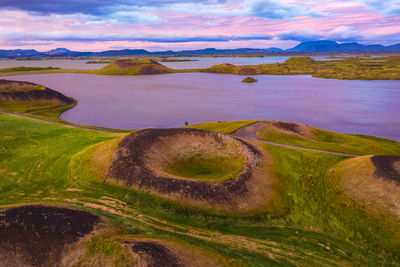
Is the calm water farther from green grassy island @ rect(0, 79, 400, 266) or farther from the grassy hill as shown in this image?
green grassy island @ rect(0, 79, 400, 266)

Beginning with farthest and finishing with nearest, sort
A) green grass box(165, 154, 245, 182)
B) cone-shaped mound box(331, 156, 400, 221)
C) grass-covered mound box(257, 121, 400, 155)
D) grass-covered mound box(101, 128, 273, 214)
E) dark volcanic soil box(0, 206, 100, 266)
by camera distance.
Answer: grass-covered mound box(257, 121, 400, 155) → green grass box(165, 154, 245, 182) → grass-covered mound box(101, 128, 273, 214) → cone-shaped mound box(331, 156, 400, 221) → dark volcanic soil box(0, 206, 100, 266)

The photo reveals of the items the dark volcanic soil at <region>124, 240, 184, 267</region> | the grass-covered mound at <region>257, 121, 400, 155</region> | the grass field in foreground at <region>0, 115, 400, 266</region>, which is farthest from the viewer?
the grass-covered mound at <region>257, 121, 400, 155</region>

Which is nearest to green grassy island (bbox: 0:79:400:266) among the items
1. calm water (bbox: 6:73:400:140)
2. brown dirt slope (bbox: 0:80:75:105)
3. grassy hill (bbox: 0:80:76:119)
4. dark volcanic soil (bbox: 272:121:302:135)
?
dark volcanic soil (bbox: 272:121:302:135)

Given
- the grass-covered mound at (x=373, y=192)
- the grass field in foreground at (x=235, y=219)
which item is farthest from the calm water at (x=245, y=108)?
the grass-covered mound at (x=373, y=192)

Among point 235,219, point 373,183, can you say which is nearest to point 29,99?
point 235,219

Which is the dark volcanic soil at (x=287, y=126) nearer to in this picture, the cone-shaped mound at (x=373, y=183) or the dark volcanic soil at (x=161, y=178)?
the dark volcanic soil at (x=161, y=178)

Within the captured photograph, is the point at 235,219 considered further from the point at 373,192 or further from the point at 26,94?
the point at 26,94
